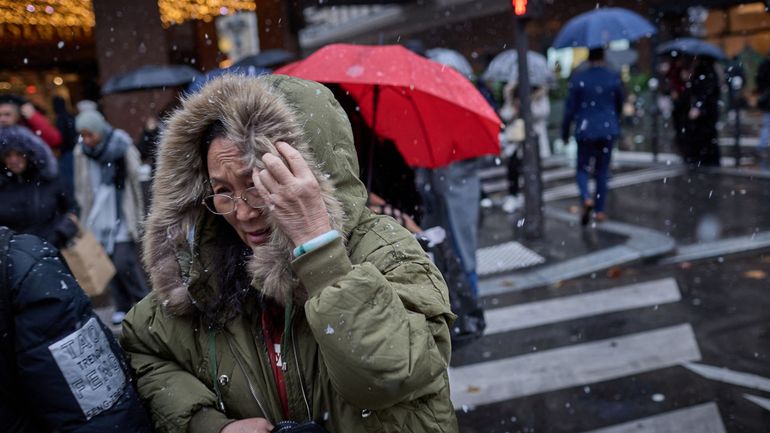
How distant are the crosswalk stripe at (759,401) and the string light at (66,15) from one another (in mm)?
11855

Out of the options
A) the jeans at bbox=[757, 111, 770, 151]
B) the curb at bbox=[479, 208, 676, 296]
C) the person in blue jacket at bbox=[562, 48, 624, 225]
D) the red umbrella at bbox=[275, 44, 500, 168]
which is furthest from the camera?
the jeans at bbox=[757, 111, 770, 151]

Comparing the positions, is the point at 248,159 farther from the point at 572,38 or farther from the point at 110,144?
the point at 572,38

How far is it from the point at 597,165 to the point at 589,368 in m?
4.99

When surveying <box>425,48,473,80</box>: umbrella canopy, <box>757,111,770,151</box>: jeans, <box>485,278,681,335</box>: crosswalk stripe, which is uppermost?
<box>425,48,473,80</box>: umbrella canopy

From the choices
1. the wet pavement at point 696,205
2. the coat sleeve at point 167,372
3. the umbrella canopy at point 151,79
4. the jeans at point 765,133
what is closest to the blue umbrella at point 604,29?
the wet pavement at point 696,205

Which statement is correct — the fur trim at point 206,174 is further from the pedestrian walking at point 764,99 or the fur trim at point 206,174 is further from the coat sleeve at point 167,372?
the pedestrian walking at point 764,99

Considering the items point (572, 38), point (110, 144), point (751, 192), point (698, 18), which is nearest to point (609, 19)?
point (572, 38)

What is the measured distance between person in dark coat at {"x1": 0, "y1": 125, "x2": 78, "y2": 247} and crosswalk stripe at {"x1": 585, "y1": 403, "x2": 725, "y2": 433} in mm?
4273

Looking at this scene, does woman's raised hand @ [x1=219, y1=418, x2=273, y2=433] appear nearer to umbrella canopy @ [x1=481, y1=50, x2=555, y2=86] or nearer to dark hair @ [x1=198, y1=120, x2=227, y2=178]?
dark hair @ [x1=198, y1=120, x2=227, y2=178]

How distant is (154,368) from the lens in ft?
6.55

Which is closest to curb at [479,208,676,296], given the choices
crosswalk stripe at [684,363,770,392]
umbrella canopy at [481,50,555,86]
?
crosswalk stripe at [684,363,770,392]

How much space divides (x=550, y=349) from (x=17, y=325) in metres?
4.49

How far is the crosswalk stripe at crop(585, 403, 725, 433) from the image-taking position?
4.08 m

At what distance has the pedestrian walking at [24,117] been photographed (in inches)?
238
